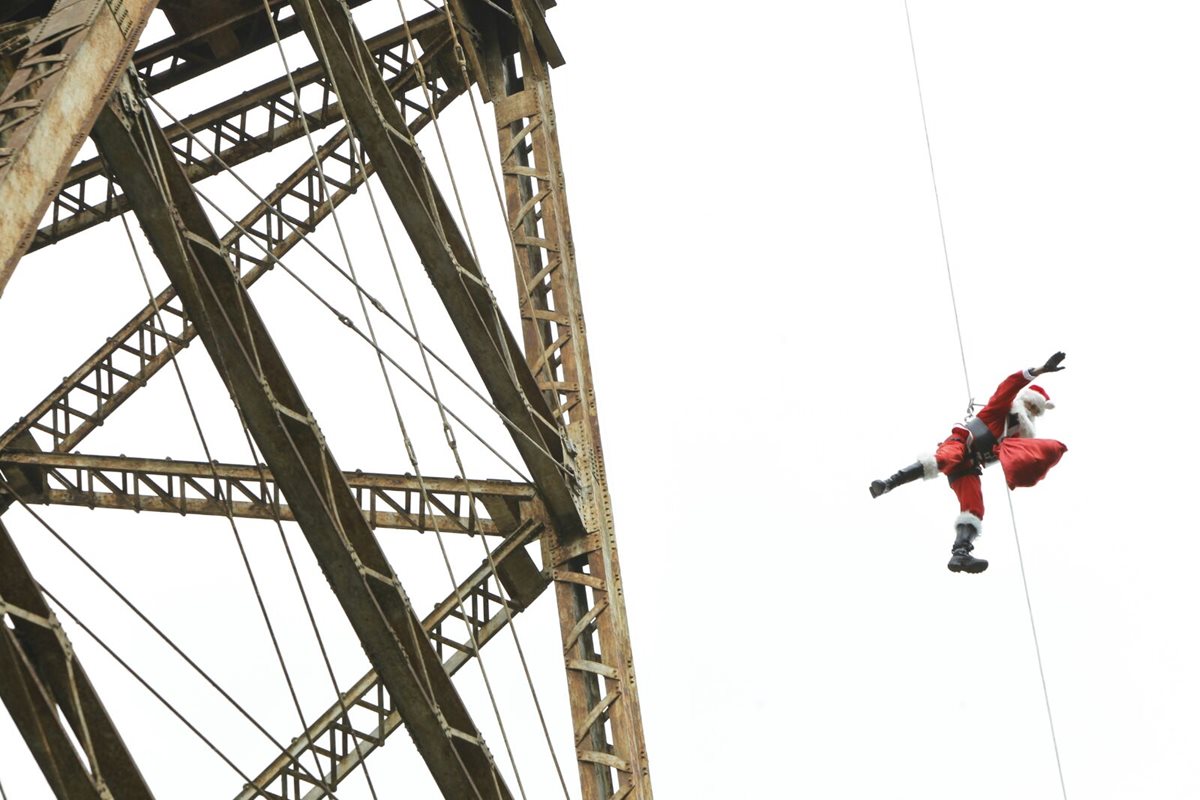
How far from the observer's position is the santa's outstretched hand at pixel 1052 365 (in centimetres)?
1318

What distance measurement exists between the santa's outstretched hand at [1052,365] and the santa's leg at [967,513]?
0.88 metres

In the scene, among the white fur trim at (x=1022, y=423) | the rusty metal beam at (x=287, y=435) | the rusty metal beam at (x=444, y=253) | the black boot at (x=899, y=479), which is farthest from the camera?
the white fur trim at (x=1022, y=423)

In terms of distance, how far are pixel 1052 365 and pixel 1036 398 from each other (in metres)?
0.72

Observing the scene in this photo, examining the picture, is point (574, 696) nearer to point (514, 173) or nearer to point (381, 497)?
point (381, 497)

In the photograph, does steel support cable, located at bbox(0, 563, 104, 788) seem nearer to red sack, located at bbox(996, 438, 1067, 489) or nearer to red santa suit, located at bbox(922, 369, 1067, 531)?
red santa suit, located at bbox(922, 369, 1067, 531)

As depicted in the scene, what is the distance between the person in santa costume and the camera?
44.6 ft

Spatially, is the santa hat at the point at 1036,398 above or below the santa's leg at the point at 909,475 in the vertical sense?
above

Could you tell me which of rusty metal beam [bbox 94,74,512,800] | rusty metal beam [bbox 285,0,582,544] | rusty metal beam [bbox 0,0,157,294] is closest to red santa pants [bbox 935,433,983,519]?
rusty metal beam [bbox 285,0,582,544]

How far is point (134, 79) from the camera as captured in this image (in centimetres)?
1068

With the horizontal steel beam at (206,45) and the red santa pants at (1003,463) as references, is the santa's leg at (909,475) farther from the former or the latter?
the horizontal steel beam at (206,45)

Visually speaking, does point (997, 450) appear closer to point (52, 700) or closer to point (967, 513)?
point (967, 513)

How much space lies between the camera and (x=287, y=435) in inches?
444

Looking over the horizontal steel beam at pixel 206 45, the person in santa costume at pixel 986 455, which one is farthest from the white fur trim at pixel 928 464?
the horizontal steel beam at pixel 206 45

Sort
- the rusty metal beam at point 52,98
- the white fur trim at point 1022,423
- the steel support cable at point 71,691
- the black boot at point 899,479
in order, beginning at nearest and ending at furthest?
1. the rusty metal beam at point 52,98
2. the steel support cable at point 71,691
3. the black boot at point 899,479
4. the white fur trim at point 1022,423
